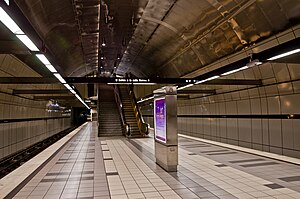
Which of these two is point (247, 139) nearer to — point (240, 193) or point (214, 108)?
→ point (214, 108)

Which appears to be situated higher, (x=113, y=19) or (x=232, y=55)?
(x=113, y=19)

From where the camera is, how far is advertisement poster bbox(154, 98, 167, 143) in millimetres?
6703

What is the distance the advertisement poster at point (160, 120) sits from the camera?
264 inches

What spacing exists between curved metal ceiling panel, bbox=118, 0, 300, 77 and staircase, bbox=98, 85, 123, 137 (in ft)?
18.6

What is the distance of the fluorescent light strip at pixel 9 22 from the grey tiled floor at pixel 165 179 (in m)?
2.97

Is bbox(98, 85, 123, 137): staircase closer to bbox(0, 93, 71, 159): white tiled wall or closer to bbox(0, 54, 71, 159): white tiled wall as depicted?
bbox(0, 93, 71, 159): white tiled wall

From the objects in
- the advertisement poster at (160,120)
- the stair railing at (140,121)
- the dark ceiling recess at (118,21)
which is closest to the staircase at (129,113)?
the stair railing at (140,121)

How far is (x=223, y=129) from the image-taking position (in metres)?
12.2

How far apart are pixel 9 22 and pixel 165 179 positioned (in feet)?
14.2

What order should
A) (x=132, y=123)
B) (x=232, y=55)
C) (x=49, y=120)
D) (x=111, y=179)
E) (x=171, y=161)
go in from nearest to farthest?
(x=111, y=179)
(x=171, y=161)
(x=232, y=55)
(x=132, y=123)
(x=49, y=120)

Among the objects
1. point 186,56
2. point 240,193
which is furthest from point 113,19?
point 240,193

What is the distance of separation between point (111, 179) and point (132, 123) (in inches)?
445

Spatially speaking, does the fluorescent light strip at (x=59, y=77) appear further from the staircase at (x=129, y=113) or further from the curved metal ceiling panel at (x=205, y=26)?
the staircase at (x=129, y=113)

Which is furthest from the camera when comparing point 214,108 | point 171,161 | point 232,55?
point 214,108
